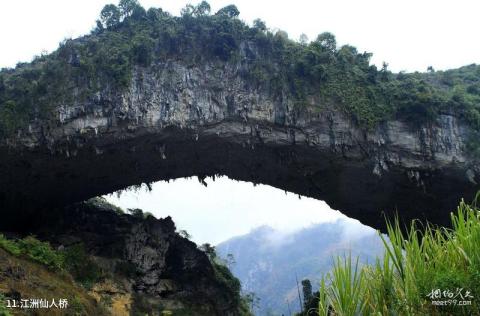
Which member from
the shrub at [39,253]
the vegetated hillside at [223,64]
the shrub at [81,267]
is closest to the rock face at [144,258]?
the shrub at [81,267]

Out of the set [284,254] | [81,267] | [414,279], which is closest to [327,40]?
[81,267]

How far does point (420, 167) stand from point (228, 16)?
912cm

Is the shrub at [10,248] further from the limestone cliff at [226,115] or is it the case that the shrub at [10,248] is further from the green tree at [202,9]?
the green tree at [202,9]

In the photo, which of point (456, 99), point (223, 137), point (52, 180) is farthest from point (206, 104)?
point (456, 99)

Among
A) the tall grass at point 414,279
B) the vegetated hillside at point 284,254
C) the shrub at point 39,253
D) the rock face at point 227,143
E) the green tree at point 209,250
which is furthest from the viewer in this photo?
the vegetated hillside at point 284,254

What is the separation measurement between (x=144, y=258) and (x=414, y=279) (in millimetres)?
18371

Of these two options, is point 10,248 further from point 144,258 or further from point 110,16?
point 110,16

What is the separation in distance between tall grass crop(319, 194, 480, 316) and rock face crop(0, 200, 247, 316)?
15.3 metres

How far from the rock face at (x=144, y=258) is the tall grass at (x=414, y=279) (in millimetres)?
15317

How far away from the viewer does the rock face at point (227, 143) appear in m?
16.5

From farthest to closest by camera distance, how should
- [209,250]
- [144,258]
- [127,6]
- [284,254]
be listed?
1. [284,254]
2. [209,250]
3. [144,258]
4. [127,6]

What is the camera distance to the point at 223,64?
17750 millimetres

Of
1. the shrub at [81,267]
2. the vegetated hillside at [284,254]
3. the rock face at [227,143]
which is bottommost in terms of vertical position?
the vegetated hillside at [284,254]

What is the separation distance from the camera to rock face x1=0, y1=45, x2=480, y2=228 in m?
16.5
